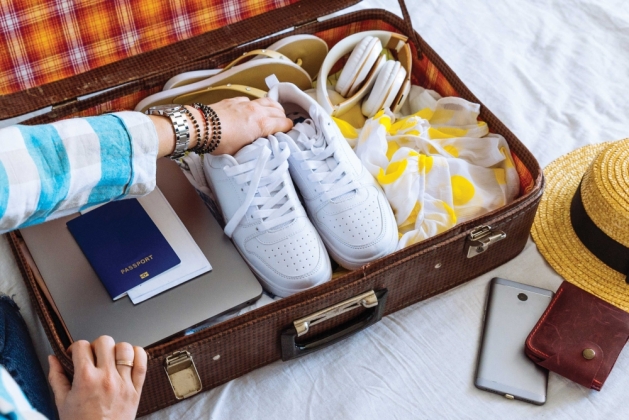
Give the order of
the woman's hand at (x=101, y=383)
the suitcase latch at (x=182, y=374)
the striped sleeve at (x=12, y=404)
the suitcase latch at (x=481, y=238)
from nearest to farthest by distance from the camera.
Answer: the striped sleeve at (x=12, y=404) → the woman's hand at (x=101, y=383) → the suitcase latch at (x=182, y=374) → the suitcase latch at (x=481, y=238)

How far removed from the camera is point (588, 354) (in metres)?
0.82

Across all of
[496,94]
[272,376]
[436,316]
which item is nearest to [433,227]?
[436,316]

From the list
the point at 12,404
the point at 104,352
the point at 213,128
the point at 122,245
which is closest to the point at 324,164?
the point at 213,128

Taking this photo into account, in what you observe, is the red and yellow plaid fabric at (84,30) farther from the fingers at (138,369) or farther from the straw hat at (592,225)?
the straw hat at (592,225)

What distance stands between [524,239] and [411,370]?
10.8 inches

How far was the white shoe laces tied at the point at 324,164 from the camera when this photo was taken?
0.87m

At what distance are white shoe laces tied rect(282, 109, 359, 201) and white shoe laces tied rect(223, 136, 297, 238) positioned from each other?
42 millimetres

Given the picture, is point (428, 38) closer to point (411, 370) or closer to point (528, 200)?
point (528, 200)

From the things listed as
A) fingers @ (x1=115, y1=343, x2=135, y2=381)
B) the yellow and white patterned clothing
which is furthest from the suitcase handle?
fingers @ (x1=115, y1=343, x2=135, y2=381)

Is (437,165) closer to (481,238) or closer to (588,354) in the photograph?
(481,238)

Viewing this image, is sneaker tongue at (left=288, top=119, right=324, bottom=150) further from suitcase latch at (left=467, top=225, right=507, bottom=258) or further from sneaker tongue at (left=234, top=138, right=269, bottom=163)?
suitcase latch at (left=467, top=225, right=507, bottom=258)

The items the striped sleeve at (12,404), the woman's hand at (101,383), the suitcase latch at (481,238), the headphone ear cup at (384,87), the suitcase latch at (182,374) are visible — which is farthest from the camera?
the headphone ear cup at (384,87)

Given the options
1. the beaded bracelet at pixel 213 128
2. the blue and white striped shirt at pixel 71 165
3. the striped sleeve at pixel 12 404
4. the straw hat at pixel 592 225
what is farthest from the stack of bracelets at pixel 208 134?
the straw hat at pixel 592 225

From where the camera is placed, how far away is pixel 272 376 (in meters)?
0.85
